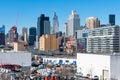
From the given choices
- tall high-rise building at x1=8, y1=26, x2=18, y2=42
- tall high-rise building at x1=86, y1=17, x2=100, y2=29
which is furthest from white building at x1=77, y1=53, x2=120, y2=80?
tall high-rise building at x1=86, y1=17, x2=100, y2=29

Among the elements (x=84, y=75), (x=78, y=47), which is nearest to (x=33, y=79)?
(x=84, y=75)

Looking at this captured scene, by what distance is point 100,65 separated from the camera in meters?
13.6

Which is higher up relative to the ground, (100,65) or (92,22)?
(92,22)

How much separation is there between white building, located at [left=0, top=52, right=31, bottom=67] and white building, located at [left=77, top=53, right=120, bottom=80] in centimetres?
513

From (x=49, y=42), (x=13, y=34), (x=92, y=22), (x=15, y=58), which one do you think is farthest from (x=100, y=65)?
(x=92, y=22)

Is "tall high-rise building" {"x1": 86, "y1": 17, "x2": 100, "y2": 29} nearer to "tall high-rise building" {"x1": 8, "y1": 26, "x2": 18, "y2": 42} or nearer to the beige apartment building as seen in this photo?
the beige apartment building

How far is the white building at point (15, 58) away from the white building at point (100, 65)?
513 cm

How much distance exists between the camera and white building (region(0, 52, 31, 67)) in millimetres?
19812

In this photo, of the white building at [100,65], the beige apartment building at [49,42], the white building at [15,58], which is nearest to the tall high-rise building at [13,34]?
the beige apartment building at [49,42]

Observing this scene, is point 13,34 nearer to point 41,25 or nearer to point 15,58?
point 41,25

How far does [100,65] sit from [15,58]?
7.95 meters

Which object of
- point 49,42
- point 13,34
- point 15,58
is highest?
point 13,34

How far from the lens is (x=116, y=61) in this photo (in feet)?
41.1

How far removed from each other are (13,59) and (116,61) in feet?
30.0
